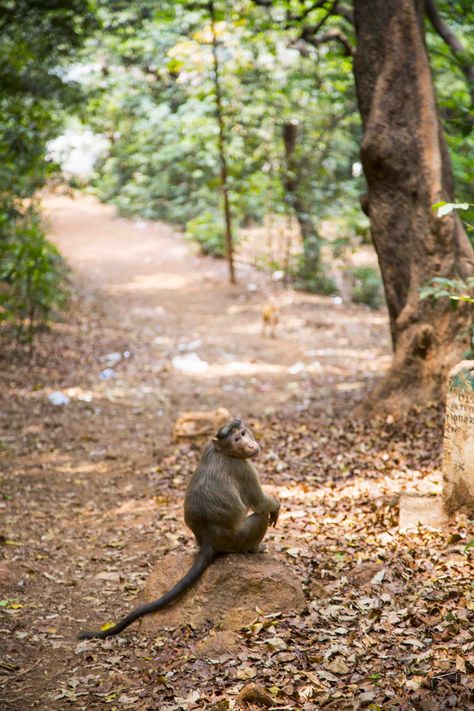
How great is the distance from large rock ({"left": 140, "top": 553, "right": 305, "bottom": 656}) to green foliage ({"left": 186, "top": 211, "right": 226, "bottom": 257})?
1631 cm

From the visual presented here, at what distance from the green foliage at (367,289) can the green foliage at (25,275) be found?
8.58m

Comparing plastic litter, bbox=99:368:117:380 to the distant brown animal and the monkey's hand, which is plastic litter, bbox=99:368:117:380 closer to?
the distant brown animal

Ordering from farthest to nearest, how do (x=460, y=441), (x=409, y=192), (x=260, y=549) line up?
(x=409, y=192) → (x=460, y=441) → (x=260, y=549)

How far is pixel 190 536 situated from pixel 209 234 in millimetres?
15376

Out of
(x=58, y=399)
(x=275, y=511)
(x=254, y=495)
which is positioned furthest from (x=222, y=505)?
(x=58, y=399)

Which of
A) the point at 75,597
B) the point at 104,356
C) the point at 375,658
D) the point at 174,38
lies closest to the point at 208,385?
the point at 104,356

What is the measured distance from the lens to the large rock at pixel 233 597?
4387mm

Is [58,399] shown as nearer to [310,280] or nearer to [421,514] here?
[421,514]

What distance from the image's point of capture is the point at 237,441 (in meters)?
4.32

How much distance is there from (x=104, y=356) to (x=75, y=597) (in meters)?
7.20

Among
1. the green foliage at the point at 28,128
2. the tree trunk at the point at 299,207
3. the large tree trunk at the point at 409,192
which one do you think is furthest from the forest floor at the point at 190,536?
the tree trunk at the point at 299,207

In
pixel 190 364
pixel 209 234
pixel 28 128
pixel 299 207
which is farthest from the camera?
pixel 209 234

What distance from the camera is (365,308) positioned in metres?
17.6

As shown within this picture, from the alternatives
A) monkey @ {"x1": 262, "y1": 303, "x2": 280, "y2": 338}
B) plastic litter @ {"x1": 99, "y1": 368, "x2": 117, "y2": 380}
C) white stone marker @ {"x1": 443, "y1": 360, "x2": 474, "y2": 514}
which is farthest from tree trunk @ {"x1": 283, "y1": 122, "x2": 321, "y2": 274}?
white stone marker @ {"x1": 443, "y1": 360, "x2": 474, "y2": 514}
